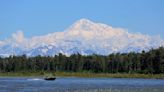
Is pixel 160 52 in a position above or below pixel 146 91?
above

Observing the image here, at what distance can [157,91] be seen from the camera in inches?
2921

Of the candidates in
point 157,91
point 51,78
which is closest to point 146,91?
point 157,91

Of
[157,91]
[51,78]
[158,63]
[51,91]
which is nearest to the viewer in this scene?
[157,91]

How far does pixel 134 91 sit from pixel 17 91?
69.3 ft

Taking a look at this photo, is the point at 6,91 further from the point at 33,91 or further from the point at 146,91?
the point at 146,91

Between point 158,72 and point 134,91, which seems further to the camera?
point 158,72

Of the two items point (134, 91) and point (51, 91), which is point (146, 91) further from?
point (51, 91)

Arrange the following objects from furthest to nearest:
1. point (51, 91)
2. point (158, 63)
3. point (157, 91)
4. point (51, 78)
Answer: point (158, 63) < point (51, 78) < point (51, 91) < point (157, 91)

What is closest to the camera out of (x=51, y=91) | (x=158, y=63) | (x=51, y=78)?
(x=51, y=91)

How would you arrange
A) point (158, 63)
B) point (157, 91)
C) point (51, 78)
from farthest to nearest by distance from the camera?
point (158, 63) → point (51, 78) → point (157, 91)

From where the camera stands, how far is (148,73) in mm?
199500

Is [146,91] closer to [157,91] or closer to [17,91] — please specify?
[157,91]

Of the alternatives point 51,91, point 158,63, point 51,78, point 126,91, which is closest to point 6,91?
point 51,91

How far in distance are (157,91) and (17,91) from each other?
24706mm
